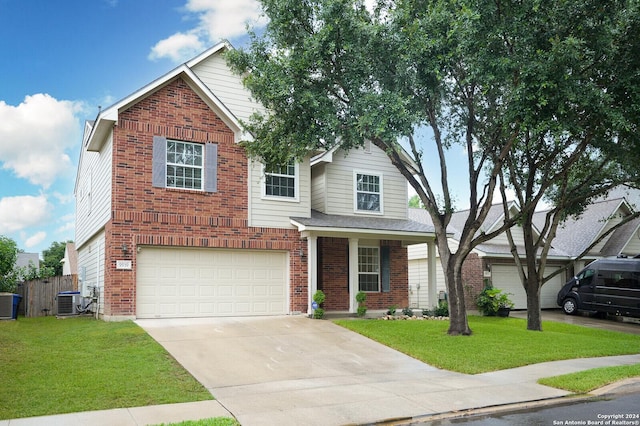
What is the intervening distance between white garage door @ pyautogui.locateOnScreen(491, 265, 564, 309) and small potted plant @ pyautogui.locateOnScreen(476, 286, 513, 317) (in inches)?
89.7

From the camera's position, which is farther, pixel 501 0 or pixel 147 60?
pixel 147 60

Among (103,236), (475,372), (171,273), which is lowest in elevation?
(475,372)

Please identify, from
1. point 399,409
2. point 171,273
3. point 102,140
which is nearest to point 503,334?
point 399,409

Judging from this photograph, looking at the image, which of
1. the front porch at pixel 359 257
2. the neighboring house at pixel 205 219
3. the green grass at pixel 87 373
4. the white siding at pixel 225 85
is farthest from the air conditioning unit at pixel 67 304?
the white siding at pixel 225 85

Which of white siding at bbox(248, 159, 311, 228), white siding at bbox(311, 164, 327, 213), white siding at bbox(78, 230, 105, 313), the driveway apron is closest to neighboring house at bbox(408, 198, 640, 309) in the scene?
white siding at bbox(311, 164, 327, 213)

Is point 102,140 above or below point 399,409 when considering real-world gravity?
above

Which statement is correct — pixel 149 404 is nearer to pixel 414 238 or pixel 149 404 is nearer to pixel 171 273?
pixel 171 273

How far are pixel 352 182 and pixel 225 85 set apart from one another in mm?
5758

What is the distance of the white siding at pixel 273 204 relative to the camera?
17.8 m

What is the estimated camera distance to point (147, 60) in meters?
17.5

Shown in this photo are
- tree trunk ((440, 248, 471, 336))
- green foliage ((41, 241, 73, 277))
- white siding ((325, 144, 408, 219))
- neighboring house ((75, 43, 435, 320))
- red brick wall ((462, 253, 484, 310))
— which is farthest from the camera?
green foliage ((41, 241, 73, 277))

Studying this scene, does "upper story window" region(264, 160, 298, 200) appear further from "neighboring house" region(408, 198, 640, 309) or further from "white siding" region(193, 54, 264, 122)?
"neighboring house" region(408, 198, 640, 309)

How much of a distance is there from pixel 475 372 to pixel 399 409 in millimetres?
3575

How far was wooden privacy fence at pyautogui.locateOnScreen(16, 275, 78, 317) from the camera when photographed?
67.3 feet
